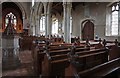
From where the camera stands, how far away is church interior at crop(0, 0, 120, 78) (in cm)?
363

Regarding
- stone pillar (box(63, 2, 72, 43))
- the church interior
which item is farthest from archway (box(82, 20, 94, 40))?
stone pillar (box(63, 2, 72, 43))

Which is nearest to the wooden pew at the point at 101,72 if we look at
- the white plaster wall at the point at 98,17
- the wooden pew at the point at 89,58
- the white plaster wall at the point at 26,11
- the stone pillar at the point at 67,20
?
the wooden pew at the point at 89,58

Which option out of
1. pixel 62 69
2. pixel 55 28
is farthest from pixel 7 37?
pixel 55 28

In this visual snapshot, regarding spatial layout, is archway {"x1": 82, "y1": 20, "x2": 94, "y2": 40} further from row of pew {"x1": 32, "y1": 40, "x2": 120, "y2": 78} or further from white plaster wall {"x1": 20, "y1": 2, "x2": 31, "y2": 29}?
row of pew {"x1": 32, "y1": 40, "x2": 120, "y2": 78}

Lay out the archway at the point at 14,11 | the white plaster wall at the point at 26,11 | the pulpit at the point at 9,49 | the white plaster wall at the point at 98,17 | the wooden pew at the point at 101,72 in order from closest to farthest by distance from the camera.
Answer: the wooden pew at the point at 101,72 → the pulpit at the point at 9,49 → the white plaster wall at the point at 98,17 → the white plaster wall at the point at 26,11 → the archway at the point at 14,11

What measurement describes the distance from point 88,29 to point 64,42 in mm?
7368

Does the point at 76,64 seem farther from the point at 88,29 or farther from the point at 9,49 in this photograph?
the point at 88,29

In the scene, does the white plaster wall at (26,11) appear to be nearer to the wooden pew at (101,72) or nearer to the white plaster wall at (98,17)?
the white plaster wall at (98,17)

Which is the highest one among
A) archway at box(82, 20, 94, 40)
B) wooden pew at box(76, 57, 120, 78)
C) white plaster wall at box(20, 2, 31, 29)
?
white plaster wall at box(20, 2, 31, 29)

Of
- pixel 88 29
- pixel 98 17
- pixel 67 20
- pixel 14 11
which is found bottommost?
pixel 88 29

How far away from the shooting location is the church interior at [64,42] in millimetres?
3632

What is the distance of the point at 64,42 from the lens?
A: 398 inches

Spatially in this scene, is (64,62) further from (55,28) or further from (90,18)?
(55,28)

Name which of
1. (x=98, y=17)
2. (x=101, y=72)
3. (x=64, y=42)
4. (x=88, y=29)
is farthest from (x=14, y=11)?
(x=101, y=72)
